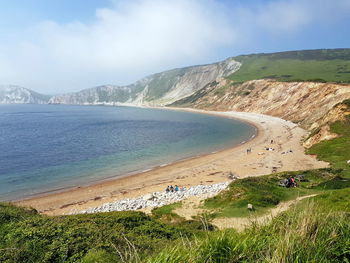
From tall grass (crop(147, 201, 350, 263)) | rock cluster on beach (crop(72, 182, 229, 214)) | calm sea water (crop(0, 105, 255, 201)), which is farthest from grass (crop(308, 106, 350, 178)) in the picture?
tall grass (crop(147, 201, 350, 263))

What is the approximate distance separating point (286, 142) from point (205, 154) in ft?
71.3

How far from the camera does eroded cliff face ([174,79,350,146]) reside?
55.7 metres

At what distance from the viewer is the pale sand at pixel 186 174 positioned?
3062cm

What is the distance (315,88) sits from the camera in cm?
9875

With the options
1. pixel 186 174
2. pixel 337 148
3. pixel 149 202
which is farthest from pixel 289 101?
pixel 149 202

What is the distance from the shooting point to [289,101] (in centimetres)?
10938

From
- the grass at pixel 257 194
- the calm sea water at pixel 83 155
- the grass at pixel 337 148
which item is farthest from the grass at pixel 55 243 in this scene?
the grass at pixel 337 148

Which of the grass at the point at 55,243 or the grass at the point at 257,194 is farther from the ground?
the grass at the point at 55,243

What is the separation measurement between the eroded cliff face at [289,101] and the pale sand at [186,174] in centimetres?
1058

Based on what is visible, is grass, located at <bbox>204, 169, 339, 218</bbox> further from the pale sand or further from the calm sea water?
the calm sea water

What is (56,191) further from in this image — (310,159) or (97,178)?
(310,159)

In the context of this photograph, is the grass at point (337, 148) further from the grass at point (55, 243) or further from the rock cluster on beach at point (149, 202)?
the grass at point (55, 243)

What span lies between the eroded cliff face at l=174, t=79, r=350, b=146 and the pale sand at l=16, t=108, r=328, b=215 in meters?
10.6

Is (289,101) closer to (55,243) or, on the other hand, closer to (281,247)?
(55,243)
